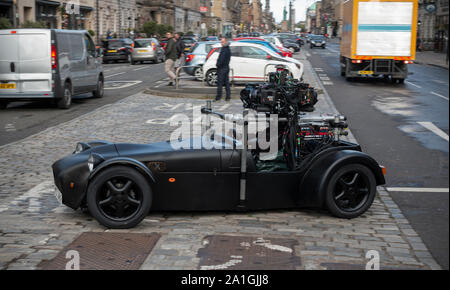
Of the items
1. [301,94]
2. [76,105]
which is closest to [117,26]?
[76,105]

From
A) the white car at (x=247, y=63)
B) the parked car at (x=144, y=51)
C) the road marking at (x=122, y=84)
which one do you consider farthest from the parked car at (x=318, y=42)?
the white car at (x=247, y=63)

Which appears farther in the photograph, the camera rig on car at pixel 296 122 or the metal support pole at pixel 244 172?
the camera rig on car at pixel 296 122

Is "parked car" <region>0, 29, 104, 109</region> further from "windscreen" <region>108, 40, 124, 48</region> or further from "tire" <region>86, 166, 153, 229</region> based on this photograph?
"windscreen" <region>108, 40, 124, 48</region>

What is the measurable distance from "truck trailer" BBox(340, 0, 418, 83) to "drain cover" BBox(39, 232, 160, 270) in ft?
68.5

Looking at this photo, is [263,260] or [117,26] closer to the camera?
[263,260]

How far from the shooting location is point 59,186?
5824mm

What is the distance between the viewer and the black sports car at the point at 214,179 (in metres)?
5.52

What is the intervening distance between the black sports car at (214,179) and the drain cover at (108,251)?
0.77 ft

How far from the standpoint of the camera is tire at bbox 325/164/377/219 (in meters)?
5.92

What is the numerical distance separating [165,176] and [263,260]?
1.47 m

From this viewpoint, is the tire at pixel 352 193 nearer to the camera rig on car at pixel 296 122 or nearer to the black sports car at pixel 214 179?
the black sports car at pixel 214 179

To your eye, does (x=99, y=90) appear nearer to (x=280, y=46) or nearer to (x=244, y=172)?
(x=244, y=172)

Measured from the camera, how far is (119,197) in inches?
217
